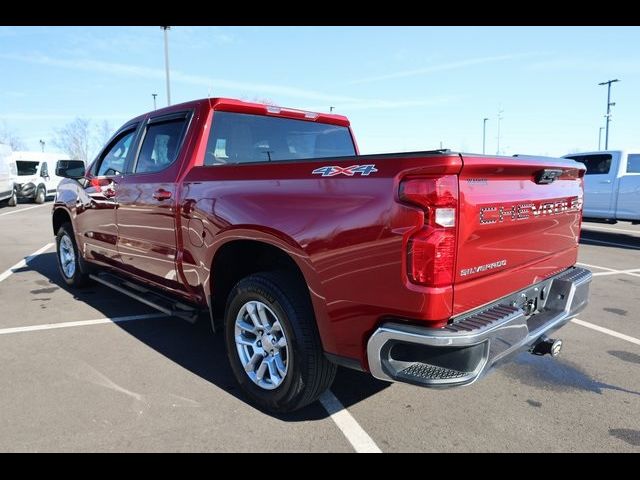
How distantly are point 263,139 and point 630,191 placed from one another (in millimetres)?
10191

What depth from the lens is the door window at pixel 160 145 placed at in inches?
152

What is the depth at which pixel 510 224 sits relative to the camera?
2568mm

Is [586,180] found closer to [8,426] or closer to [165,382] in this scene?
[165,382]

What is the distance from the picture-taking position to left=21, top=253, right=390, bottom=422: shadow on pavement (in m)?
3.26

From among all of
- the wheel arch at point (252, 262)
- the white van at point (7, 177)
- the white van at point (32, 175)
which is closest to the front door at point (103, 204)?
the wheel arch at point (252, 262)

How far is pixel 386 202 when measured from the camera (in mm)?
2209

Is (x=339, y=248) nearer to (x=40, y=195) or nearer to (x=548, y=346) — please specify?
(x=548, y=346)

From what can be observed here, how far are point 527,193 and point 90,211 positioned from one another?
14.7 ft

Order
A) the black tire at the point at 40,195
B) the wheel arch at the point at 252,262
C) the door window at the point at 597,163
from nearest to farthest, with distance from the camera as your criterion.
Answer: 1. the wheel arch at the point at 252,262
2. the door window at the point at 597,163
3. the black tire at the point at 40,195

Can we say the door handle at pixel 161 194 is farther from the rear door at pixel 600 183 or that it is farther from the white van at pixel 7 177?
the white van at pixel 7 177

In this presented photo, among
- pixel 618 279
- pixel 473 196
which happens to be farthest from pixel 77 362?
pixel 618 279

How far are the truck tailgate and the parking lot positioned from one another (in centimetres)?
86

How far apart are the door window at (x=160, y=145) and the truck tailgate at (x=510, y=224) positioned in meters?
2.46

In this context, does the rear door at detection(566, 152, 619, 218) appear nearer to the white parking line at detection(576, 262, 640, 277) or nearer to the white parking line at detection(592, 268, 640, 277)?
the white parking line at detection(576, 262, 640, 277)
